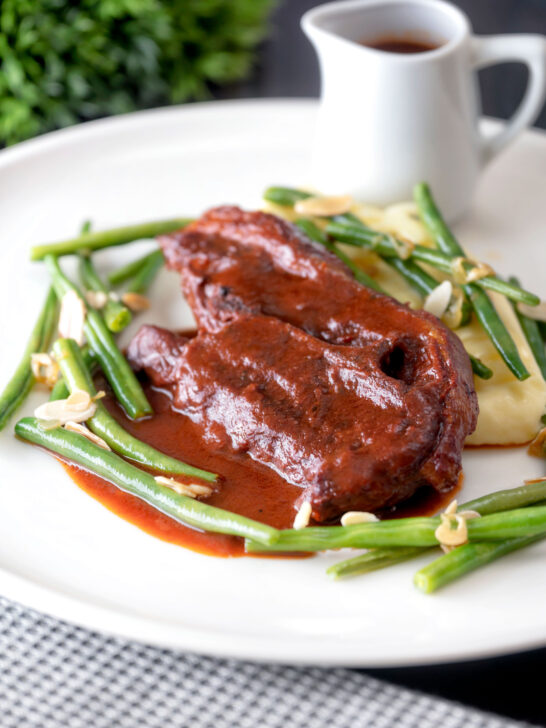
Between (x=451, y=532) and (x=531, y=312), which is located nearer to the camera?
(x=451, y=532)

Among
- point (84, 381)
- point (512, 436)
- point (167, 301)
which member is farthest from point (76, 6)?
point (512, 436)

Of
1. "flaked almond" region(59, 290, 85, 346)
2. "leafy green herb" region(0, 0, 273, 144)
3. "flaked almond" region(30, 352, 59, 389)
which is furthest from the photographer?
"leafy green herb" region(0, 0, 273, 144)

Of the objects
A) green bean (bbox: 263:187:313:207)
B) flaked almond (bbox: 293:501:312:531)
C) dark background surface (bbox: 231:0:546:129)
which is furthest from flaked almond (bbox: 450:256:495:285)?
dark background surface (bbox: 231:0:546:129)

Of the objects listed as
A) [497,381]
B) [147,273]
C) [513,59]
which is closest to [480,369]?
[497,381]

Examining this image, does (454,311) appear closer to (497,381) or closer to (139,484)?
(497,381)

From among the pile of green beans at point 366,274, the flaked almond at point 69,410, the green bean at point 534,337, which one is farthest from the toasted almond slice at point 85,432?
the green bean at point 534,337

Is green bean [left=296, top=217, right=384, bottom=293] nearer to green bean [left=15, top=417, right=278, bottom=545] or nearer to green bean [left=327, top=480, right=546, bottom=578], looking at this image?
green bean [left=327, top=480, right=546, bottom=578]

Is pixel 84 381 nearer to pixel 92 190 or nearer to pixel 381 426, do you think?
pixel 381 426
